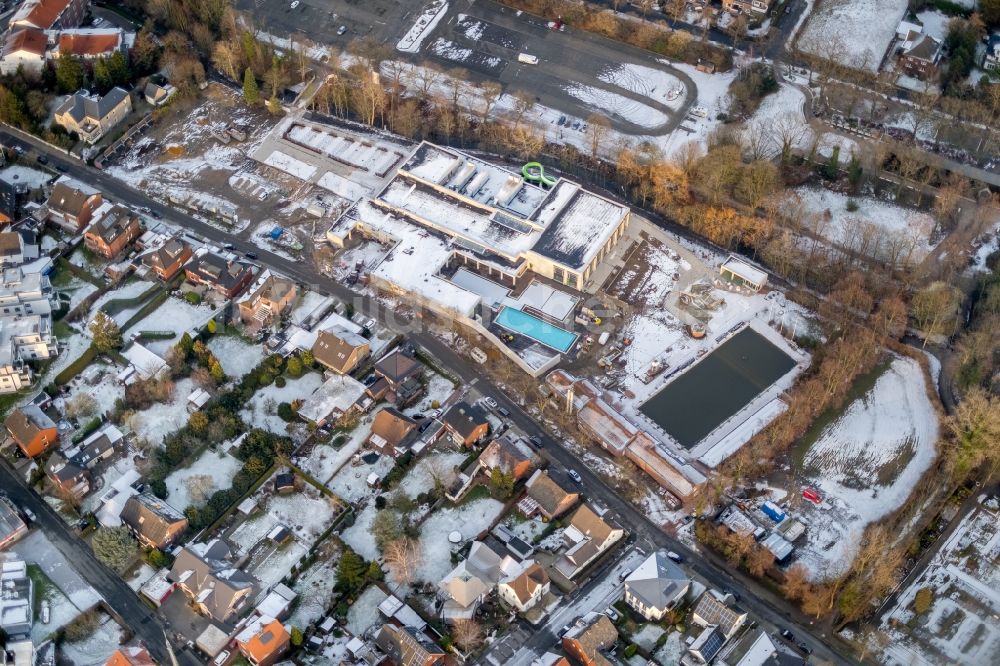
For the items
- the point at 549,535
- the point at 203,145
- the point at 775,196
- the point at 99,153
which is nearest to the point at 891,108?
the point at 775,196

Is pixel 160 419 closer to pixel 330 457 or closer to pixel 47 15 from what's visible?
pixel 330 457

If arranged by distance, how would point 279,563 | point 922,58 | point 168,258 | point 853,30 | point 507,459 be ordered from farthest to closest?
point 853,30 → point 922,58 → point 168,258 → point 507,459 → point 279,563

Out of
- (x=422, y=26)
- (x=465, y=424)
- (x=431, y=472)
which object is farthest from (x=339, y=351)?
(x=422, y=26)

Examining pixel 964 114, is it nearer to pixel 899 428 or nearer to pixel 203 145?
pixel 899 428

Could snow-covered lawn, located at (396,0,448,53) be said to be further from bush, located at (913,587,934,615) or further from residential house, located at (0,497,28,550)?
bush, located at (913,587,934,615)

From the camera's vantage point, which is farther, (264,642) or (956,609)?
(956,609)

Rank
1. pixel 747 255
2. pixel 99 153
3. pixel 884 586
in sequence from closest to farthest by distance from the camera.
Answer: pixel 884 586 < pixel 747 255 < pixel 99 153
